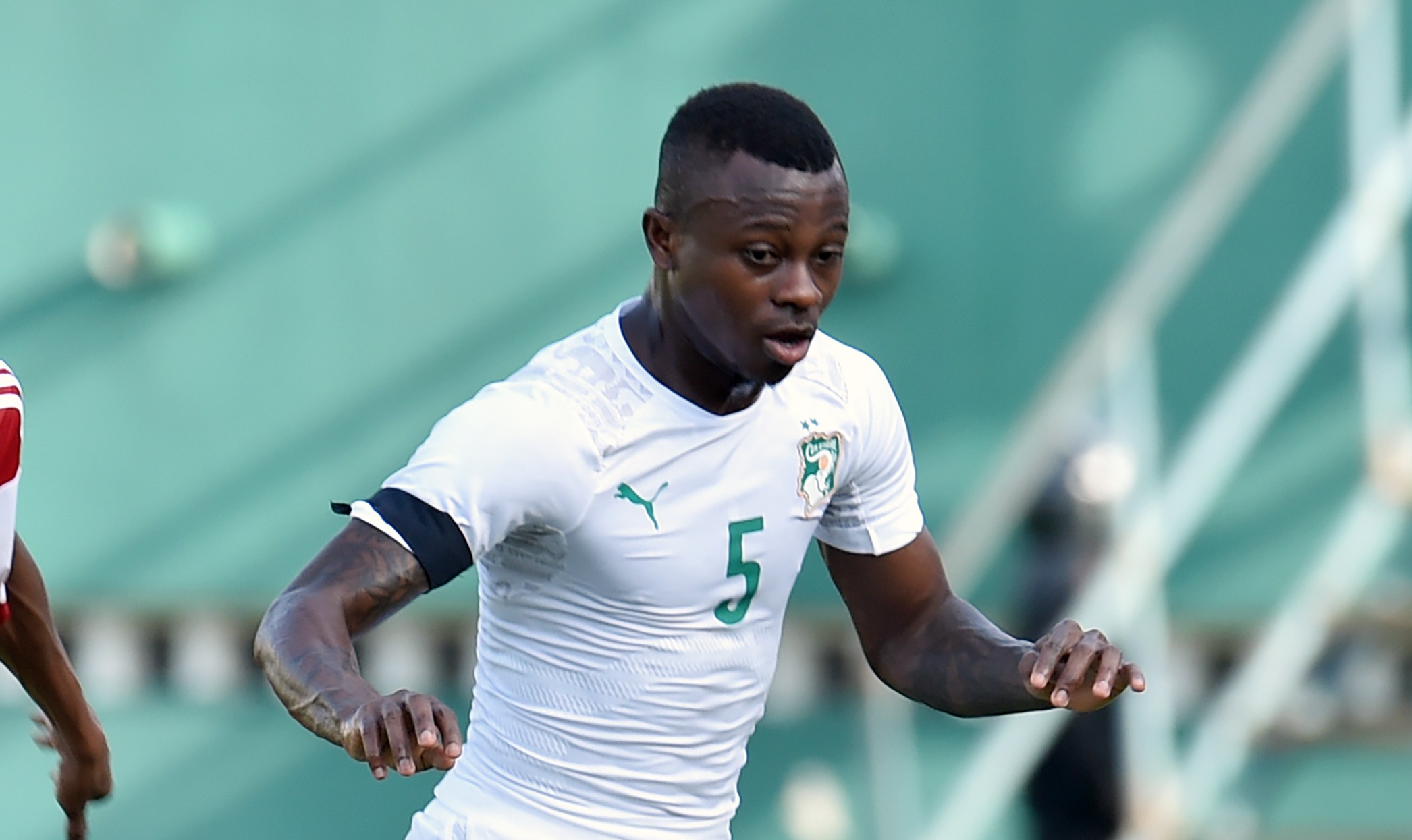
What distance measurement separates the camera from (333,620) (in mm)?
3006

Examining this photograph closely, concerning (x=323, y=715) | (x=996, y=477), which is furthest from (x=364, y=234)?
(x=323, y=715)

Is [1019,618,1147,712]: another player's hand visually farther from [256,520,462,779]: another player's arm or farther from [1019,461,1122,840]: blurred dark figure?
[1019,461,1122,840]: blurred dark figure

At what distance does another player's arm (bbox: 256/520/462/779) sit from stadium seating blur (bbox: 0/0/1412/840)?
4260mm

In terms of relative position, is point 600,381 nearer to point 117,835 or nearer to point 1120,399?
point 1120,399

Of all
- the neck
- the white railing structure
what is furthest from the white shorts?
the white railing structure

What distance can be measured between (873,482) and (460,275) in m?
3.88

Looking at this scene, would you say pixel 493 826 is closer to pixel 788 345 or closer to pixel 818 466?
pixel 818 466

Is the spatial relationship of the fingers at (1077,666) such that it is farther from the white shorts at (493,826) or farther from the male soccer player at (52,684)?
the male soccer player at (52,684)

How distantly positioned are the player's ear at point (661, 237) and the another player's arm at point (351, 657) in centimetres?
61

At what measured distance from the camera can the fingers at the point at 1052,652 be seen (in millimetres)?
3229

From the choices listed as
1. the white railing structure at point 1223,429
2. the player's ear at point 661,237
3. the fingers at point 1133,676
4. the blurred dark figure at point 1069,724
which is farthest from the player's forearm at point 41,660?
the blurred dark figure at point 1069,724

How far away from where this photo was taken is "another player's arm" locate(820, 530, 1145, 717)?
11.7 ft

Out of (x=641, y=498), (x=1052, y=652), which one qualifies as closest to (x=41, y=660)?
(x=641, y=498)

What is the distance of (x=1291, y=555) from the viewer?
7.24 metres
